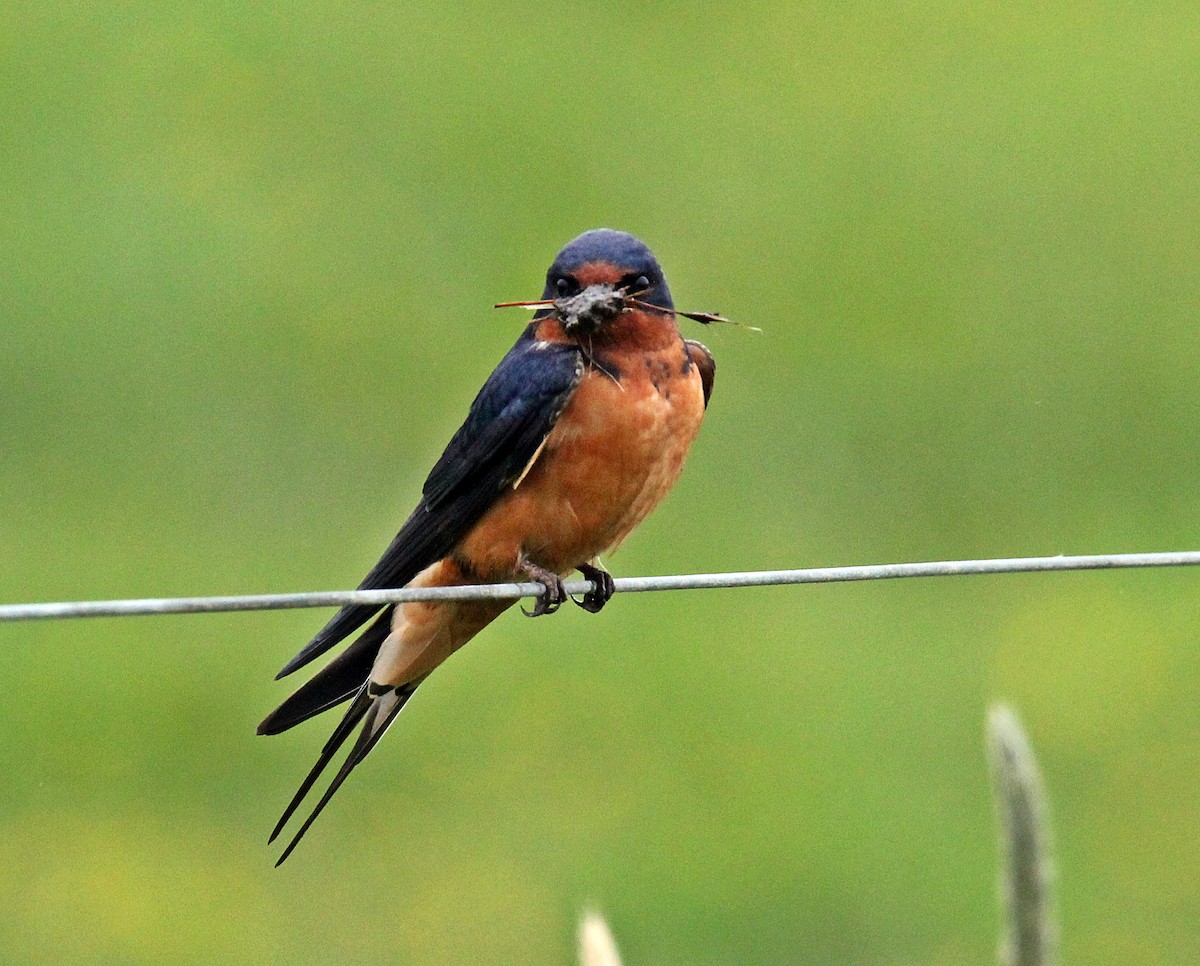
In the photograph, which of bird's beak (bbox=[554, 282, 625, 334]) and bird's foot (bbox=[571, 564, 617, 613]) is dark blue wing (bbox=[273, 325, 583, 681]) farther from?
bird's foot (bbox=[571, 564, 617, 613])

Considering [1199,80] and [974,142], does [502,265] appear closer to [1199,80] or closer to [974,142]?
[974,142]

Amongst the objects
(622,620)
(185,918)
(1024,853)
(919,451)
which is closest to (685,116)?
(919,451)

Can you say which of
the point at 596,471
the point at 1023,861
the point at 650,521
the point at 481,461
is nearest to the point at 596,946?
the point at 1023,861

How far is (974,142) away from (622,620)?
4.83m

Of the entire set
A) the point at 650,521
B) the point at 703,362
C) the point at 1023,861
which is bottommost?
the point at 650,521

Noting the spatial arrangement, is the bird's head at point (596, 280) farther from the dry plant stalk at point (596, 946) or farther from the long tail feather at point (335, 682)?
the dry plant stalk at point (596, 946)

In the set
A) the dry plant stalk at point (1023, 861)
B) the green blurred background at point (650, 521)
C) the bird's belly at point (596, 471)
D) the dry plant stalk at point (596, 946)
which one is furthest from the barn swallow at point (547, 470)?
the dry plant stalk at point (1023, 861)

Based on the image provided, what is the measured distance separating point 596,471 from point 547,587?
232mm

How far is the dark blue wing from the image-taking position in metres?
3.98

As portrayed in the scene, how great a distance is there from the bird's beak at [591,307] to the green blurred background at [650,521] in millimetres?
2562

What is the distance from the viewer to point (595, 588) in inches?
166

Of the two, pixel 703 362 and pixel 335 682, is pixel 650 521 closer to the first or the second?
pixel 703 362

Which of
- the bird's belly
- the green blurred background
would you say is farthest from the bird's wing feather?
the green blurred background

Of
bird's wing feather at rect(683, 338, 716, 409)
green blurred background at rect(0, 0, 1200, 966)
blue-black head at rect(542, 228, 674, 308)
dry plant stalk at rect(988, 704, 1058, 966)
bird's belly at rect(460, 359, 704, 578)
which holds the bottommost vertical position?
green blurred background at rect(0, 0, 1200, 966)
